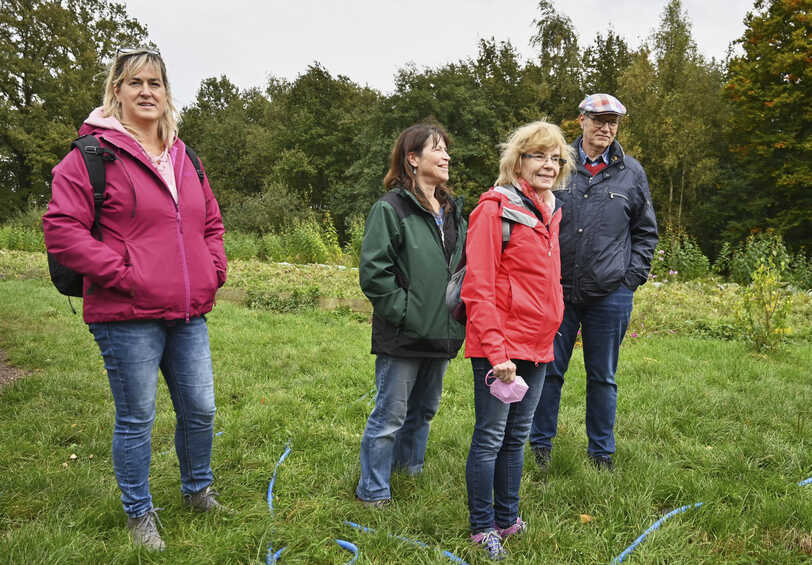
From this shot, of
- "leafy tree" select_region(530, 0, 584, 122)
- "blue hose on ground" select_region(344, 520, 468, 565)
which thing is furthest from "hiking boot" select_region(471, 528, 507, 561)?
"leafy tree" select_region(530, 0, 584, 122)

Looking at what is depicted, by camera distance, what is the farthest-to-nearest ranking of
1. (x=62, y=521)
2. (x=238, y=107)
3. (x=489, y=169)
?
(x=238, y=107), (x=489, y=169), (x=62, y=521)

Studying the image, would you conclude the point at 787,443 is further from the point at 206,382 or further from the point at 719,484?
the point at 206,382

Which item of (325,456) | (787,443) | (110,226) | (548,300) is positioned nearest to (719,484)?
(787,443)

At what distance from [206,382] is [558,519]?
1802 mm

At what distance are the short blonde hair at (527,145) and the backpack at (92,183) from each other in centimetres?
161

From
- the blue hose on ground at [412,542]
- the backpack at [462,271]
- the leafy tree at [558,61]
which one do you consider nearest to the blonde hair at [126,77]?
the backpack at [462,271]

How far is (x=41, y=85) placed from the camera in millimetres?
28609

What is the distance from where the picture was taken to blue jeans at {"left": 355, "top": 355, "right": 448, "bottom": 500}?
104 inches

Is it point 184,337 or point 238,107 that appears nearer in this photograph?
point 184,337

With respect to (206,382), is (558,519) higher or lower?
lower

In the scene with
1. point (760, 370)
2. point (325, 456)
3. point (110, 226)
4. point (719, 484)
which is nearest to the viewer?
point (110, 226)

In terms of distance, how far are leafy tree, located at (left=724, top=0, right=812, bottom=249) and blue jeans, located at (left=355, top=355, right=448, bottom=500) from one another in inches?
750

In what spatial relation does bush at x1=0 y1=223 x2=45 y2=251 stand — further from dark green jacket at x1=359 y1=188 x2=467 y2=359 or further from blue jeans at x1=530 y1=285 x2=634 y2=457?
blue jeans at x1=530 y1=285 x2=634 y2=457

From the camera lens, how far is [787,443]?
339 centimetres
